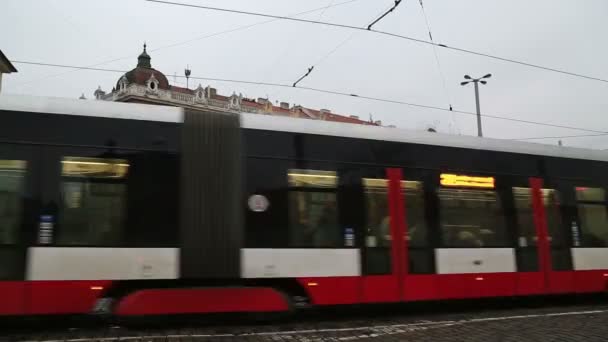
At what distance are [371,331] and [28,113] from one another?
5373mm

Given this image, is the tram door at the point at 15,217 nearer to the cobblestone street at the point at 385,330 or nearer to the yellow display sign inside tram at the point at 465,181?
the cobblestone street at the point at 385,330

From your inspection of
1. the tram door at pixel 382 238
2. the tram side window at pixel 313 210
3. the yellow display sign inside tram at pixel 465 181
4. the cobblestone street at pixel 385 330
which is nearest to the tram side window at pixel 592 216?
the cobblestone street at pixel 385 330

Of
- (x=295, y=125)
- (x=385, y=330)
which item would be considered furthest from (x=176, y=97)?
(x=385, y=330)

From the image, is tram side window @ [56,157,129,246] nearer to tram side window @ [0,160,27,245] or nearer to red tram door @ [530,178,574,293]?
tram side window @ [0,160,27,245]

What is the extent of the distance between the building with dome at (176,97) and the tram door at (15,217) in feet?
187

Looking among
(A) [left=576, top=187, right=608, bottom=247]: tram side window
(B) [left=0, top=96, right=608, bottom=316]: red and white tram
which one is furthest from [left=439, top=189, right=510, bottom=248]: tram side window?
(A) [left=576, top=187, right=608, bottom=247]: tram side window

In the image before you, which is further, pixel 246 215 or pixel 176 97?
pixel 176 97

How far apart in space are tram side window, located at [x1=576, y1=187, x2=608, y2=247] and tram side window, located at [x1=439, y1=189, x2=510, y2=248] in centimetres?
187

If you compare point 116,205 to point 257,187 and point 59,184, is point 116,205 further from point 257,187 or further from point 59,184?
point 257,187

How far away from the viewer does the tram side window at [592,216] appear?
938cm

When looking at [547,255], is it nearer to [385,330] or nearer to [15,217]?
[385,330]

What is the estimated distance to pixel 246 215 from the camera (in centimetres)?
708

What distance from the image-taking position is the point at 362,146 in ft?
26.4

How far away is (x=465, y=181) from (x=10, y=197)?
22.4 feet
